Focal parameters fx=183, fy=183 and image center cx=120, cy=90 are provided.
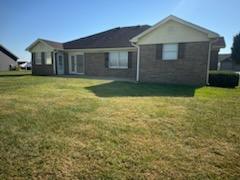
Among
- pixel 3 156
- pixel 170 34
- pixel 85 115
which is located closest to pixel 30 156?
pixel 3 156

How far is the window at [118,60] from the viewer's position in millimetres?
17431

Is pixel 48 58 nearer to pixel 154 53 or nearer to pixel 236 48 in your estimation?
pixel 154 53

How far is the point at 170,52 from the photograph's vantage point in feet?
43.4

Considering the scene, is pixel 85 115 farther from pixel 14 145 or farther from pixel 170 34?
pixel 170 34

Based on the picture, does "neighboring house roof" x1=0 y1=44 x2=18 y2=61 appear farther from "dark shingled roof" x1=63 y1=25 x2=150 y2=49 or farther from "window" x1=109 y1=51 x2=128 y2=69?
"window" x1=109 y1=51 x2=128 y2=69

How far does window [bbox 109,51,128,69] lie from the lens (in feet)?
57.2

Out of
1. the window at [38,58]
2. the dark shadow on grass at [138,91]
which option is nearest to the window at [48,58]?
the window at [38,58]

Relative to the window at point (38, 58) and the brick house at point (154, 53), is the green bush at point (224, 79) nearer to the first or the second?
the brick house at point (154, 53)

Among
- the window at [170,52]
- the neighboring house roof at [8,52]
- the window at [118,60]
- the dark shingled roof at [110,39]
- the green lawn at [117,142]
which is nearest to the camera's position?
the green lawn at [117,142]

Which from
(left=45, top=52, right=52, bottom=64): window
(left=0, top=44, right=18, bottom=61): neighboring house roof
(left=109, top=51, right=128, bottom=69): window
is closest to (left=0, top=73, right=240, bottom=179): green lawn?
(left=109, top=51, right=128, bottom=69): window

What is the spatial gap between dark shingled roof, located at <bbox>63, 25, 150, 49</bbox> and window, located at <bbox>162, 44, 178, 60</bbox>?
4526 millimetres

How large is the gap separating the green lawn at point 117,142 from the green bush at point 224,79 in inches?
293

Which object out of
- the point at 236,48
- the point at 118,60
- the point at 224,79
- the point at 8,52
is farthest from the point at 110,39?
the point at 236,48

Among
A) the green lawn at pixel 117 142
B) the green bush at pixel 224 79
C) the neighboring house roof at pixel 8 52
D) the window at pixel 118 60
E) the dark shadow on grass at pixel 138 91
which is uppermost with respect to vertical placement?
the neighboring house roof at pixel 8 52
